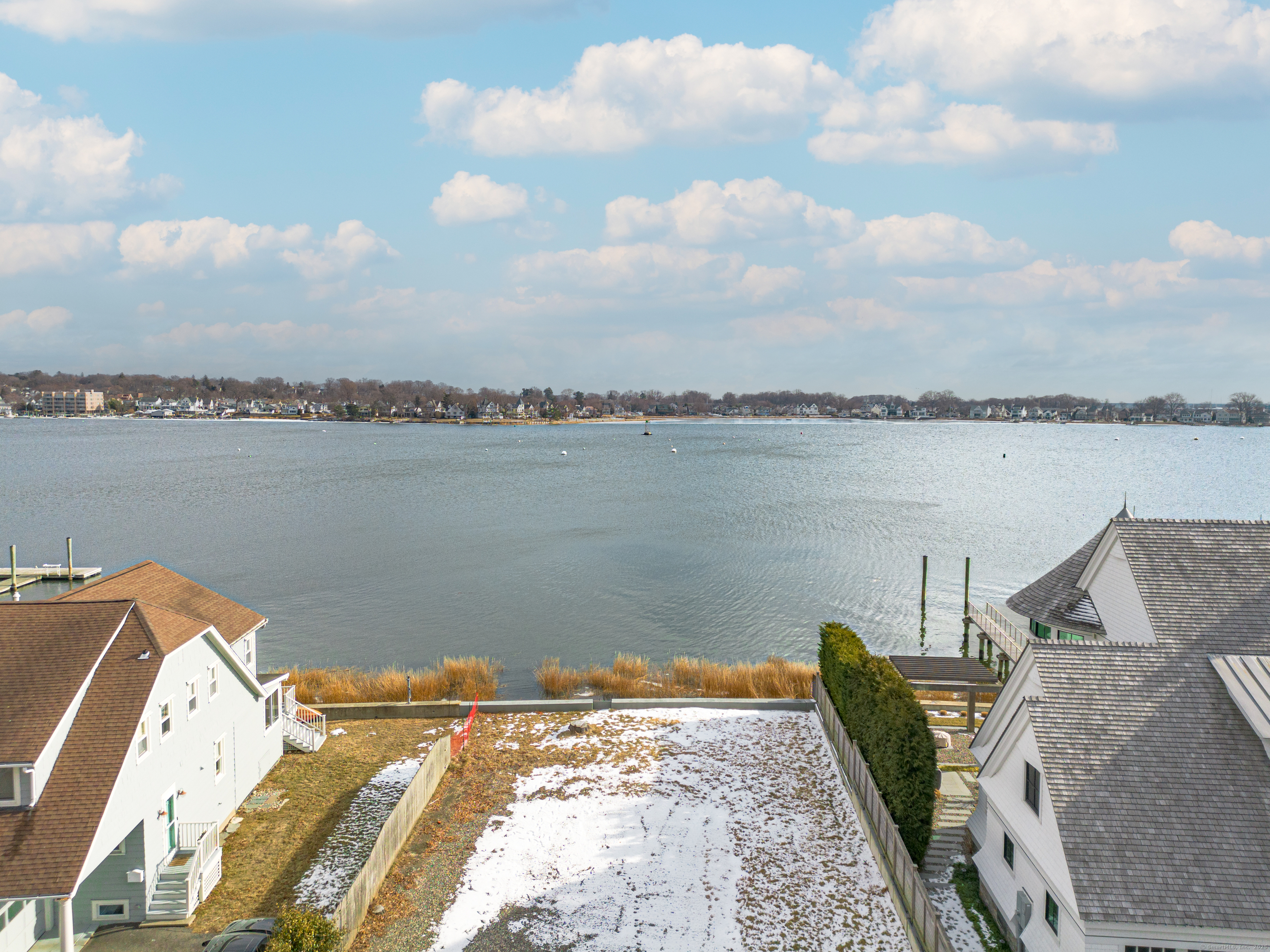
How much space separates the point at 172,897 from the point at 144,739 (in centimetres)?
319

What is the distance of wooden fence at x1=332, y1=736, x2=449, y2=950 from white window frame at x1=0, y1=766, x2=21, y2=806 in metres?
5.99

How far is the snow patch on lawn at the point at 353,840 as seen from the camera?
15.8m

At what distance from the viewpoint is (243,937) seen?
1357cm

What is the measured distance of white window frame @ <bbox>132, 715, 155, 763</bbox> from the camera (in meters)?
14.9

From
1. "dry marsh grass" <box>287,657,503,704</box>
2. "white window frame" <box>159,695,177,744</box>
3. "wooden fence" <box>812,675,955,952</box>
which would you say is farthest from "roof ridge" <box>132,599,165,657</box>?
"wooden fence" <box>812,675,955,952</box>

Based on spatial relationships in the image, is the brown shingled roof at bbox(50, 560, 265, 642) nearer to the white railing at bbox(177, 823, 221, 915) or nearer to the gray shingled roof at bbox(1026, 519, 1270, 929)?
the white railing at bbox(177, 823, 221, 915)

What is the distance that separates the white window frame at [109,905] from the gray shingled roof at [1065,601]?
960 inches

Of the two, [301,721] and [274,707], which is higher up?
[274,707]

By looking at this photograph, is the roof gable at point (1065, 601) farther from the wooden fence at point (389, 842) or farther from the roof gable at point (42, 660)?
the roof gable at point (42, 660)

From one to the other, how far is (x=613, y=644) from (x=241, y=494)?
65047 millimetres

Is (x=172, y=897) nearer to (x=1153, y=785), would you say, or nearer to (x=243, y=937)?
(x=243, y=937)

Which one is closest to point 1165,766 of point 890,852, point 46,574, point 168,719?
point 890,852

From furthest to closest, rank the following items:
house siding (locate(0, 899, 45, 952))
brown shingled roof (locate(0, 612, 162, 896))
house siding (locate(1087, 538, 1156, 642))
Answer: house siding (locate(1087, 538, 1156, 642)) → house siding (locate(0, 899, 45, 952)) → brown shingled roof (locate(0, 612, 162, 896))

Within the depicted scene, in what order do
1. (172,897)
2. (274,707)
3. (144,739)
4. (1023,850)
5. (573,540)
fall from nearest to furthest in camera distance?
(1023,850) < (172,897) < (144,739) < (274,707) < (573,540)
